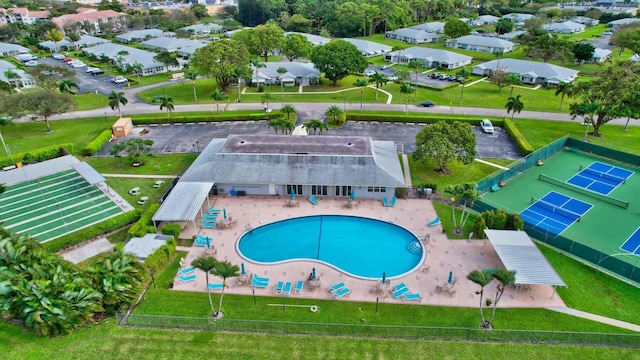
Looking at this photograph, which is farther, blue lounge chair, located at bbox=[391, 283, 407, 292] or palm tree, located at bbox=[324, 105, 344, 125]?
palm tree, located at bbox=[324, 105, 344, 125]

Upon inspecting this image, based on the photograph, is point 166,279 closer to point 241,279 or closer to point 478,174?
point 241,279

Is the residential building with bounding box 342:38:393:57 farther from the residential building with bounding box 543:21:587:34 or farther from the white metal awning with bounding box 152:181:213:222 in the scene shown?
the white metal awning with bounding box 152:181:213:222

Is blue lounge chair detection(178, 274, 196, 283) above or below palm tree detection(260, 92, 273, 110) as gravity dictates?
below

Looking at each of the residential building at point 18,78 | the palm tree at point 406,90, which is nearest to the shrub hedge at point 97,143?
the residential building at point 18,78

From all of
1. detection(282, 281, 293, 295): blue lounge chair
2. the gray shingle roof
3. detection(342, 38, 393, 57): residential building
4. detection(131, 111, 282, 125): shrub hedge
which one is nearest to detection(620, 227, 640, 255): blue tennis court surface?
the gray shingle roof

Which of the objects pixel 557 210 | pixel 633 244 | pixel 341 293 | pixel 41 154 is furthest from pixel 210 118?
pixel 633 244
